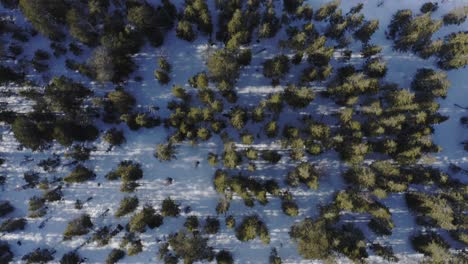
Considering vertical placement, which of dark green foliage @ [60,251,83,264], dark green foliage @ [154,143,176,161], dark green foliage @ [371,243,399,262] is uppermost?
dark green foliage @ [154,143,176,161]

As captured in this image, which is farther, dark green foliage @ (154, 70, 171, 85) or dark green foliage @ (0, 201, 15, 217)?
dark green foliage @ (0, 201, 15, 217)

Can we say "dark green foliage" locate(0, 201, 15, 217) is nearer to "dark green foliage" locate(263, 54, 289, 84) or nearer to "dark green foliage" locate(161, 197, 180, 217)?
"dark green foliage" locate(161, 197, 180, 217)

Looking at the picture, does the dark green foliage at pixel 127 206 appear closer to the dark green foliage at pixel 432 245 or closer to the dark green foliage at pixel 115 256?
the dark green foliage at pixel 115 256

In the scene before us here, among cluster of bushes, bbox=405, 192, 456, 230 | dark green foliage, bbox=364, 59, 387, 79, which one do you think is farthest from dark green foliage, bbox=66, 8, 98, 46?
cluster of bushes, bbox=405, 192, 456, 230

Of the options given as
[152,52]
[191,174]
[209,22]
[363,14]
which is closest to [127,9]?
[152,52]

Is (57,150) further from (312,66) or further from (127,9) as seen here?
(312,66)

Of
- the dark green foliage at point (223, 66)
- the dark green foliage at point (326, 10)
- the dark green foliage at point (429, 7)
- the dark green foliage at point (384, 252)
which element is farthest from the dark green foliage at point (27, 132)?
the dark green foliage at point (429, 7)
